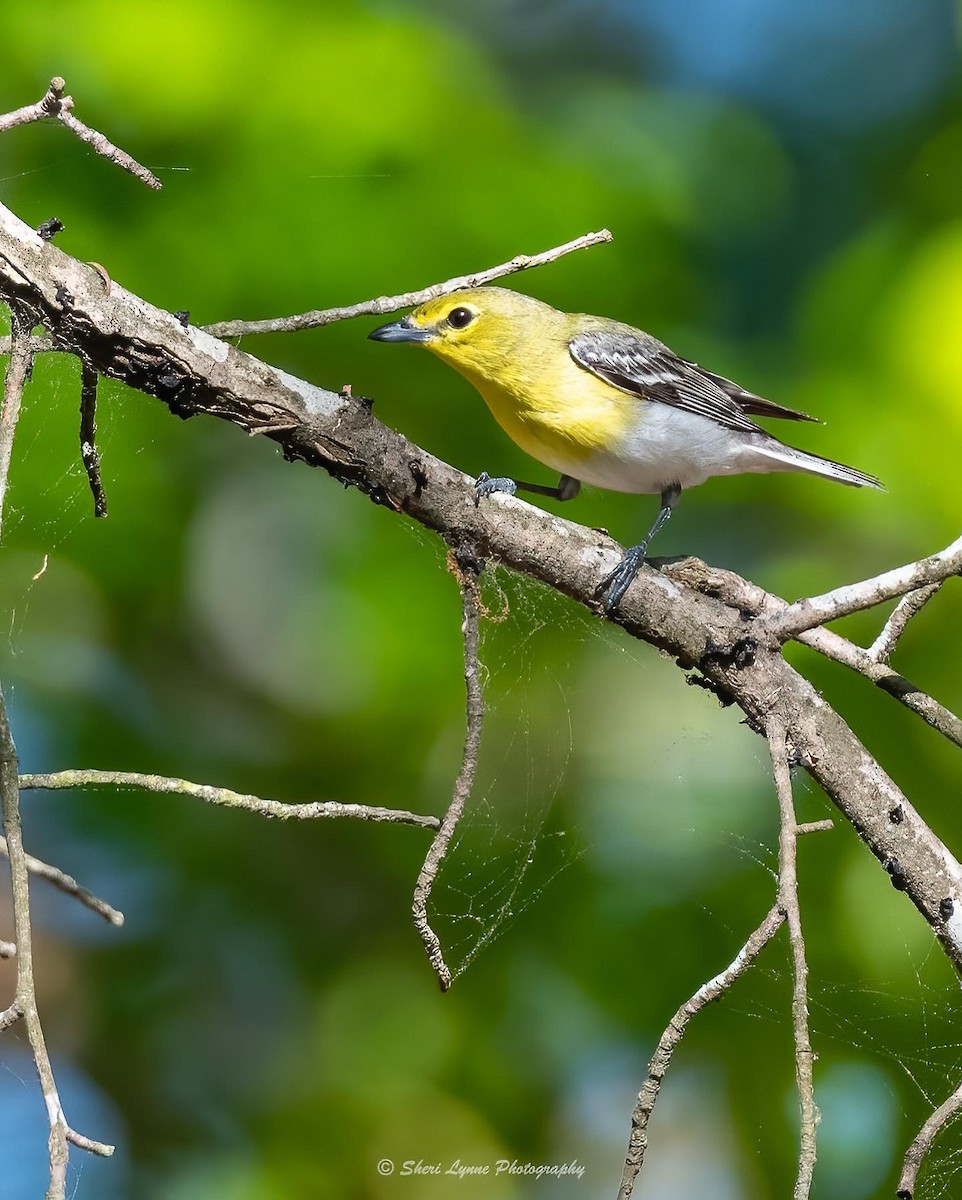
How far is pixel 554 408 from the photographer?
290 cm

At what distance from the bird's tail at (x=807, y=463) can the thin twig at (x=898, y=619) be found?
957mm

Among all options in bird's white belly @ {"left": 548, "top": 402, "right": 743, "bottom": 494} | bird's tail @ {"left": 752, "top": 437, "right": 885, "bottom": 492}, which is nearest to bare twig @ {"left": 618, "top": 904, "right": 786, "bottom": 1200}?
bird's white belly @ {"left": 548, "top": 402, "right": 743, "bottom": 494}

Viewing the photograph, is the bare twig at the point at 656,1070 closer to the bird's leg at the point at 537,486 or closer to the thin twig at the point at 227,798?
the thin twig at the point at 227,798

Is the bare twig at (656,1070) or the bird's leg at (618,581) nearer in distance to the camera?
the bare twig at (656,1070)

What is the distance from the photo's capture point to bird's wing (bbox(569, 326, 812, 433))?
10.0ft

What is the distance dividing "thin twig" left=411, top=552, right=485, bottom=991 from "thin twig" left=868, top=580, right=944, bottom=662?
0.75 metres

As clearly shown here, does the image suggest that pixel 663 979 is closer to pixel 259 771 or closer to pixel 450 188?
pixel 259 771

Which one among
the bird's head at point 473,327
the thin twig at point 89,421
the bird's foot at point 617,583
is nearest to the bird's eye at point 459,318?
the bird's head at point 473,327

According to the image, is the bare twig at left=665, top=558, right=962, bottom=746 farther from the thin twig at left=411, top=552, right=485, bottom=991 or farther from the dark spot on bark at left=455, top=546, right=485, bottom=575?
the thin twig at left=411, top=552, right=485, bottom=991

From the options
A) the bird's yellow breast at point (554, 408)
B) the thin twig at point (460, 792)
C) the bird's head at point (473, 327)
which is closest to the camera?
the thin twig at point (460, 792)

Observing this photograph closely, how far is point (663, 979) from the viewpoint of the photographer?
291 cm

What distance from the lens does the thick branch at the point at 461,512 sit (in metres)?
1.62

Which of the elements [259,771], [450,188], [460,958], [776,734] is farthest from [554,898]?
[450,188]

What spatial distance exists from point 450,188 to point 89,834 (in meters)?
2.01
